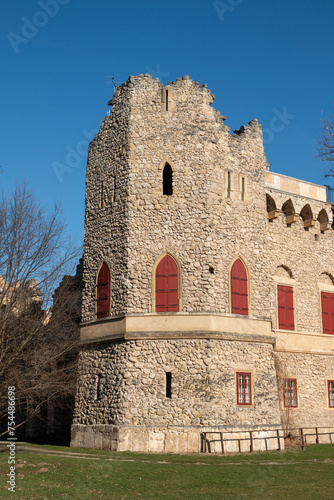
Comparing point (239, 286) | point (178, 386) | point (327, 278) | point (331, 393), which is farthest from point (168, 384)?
point (327, 278)

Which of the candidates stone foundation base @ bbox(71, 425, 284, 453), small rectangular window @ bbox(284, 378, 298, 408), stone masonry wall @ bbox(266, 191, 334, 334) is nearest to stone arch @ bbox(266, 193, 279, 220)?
stone masonry wall @ bbox(266, 191, 334, 334)

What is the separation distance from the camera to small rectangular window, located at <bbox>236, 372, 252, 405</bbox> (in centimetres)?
2189

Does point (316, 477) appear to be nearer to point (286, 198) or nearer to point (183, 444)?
point (183, 444)

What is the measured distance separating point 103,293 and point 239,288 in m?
5.27

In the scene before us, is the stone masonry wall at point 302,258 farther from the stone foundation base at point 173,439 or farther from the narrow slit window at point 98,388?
the narrow slit window at point 98,388

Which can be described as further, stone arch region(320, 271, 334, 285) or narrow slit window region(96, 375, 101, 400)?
stone arch region(320, 271, 334, 285)

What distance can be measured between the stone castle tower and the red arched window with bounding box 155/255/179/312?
0.04 m

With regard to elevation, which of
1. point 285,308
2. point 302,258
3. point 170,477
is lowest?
point 170,477

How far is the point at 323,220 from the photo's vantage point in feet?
93.4

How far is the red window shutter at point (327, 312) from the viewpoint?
27656 millimetres

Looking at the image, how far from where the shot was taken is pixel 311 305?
2727cm

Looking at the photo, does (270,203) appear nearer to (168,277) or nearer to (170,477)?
(168,277)

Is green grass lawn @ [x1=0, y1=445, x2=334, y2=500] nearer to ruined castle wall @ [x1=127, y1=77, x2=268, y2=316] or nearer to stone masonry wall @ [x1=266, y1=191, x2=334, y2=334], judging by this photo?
ruined castle wall @ [x1=127, y1=77, x2=268, y2=316]

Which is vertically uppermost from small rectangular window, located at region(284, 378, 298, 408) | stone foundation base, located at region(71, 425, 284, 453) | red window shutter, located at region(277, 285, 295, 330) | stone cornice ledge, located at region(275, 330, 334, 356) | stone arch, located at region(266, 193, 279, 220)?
stone arch, located at region(266, 193, 279, 220)
